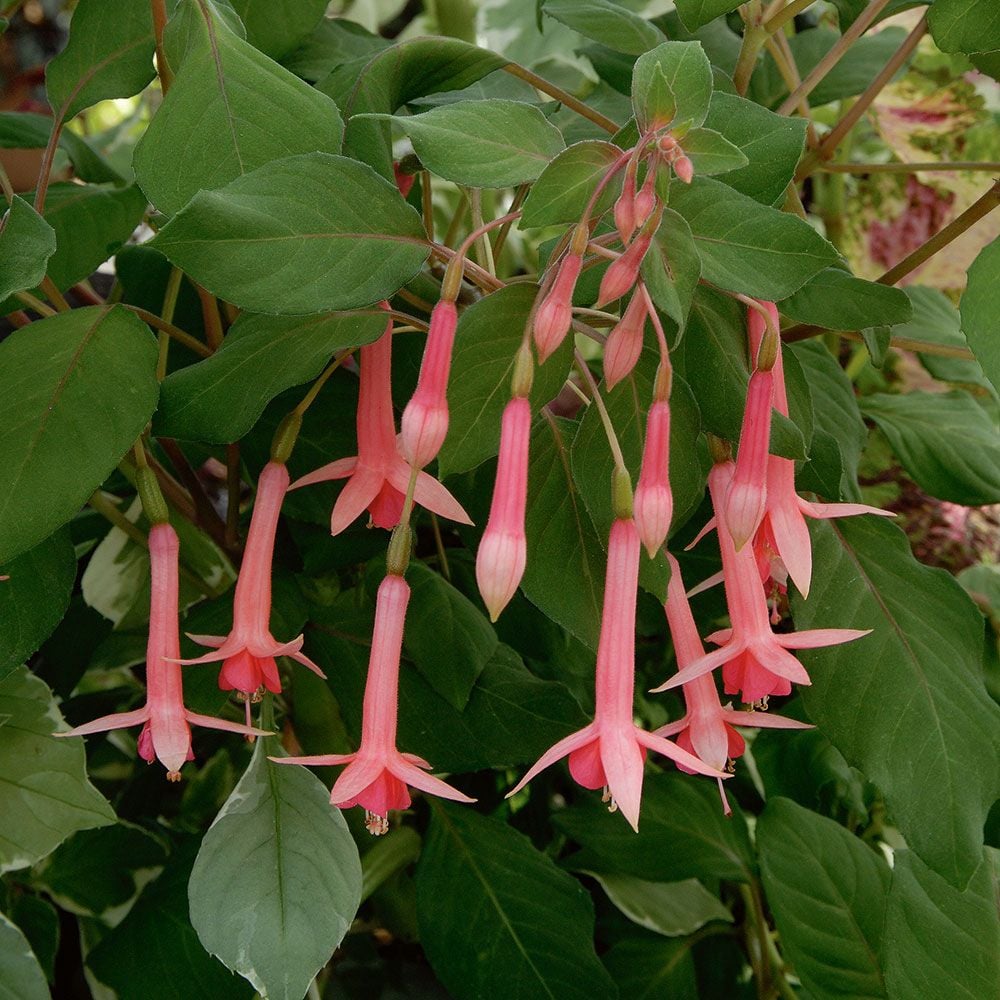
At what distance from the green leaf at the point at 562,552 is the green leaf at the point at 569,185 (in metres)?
0.13

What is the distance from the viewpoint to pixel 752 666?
41 centimetres

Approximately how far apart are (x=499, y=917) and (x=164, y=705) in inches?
10.0

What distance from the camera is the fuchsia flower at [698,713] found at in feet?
1.41

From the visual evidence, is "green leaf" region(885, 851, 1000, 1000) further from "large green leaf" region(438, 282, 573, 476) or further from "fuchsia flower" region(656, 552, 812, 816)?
"large green leaf" region(438, 282, 573, 476)

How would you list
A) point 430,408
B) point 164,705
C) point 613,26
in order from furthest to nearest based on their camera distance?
point 613,26 → point 164,705 → point 430,408

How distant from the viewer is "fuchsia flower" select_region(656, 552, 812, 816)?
0.43 m

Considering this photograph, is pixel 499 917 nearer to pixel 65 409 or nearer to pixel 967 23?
pixel 65 409

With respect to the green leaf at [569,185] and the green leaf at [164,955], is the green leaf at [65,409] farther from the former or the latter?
the green leaf at [164,955]

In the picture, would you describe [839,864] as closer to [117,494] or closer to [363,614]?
[363,614]

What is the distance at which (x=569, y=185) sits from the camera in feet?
1.19

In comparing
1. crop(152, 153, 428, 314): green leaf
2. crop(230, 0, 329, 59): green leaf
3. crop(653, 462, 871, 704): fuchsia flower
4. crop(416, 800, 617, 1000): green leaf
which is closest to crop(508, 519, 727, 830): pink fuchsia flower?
crop(653, 462, 871, 704): fuchsia flower

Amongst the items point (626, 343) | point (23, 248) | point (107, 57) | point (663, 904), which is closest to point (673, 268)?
point (626, 343)

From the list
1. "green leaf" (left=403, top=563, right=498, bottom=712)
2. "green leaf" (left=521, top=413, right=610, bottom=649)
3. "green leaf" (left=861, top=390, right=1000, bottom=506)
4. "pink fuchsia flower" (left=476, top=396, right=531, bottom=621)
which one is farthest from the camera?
Result: "green leaf" (left=861, top=390, right=1000, bottom=506)

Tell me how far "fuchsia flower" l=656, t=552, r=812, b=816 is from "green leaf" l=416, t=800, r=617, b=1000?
193mm
